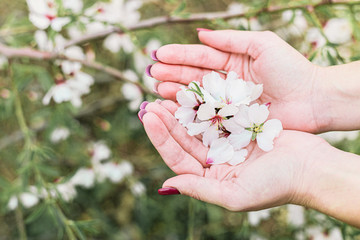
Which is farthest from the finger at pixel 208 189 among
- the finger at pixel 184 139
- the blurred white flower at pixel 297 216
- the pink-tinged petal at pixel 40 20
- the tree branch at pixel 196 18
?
the blurred white flower at pixel 297 216

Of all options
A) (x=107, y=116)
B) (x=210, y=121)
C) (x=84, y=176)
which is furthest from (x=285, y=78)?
(x=107, y=116)

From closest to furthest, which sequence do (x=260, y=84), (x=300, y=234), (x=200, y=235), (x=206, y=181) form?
(x=206, y=181)
(x=260, y=84)
(x=300, y=234)
(x=200, y=235)

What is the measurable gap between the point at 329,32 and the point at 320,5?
36 centimetres

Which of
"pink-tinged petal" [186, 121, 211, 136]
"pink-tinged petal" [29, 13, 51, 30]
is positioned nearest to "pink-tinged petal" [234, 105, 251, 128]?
"pink-tinged petal" [186, 121, 211, 136]

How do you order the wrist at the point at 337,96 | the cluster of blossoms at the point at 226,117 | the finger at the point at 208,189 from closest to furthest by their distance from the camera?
the finger at the point at 208,189
the cluster of blossoms at the point at 226,117
the wrist at the point at 337,96

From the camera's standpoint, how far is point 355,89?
3.95 feet

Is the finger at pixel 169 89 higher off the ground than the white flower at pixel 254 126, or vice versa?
the finger at pixel 169 89

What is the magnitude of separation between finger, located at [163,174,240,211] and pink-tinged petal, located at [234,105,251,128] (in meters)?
0.22

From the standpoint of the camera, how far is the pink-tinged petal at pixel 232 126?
1149 mm

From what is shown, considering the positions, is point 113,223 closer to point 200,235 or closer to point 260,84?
point 200,235

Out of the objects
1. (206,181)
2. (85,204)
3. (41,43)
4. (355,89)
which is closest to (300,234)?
(355,89)

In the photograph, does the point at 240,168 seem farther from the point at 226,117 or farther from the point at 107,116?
the point at 107,116

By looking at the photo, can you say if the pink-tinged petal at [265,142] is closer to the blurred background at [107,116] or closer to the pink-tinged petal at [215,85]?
the pink-tinged petal at [215,85]

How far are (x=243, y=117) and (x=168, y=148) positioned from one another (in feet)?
0.91
